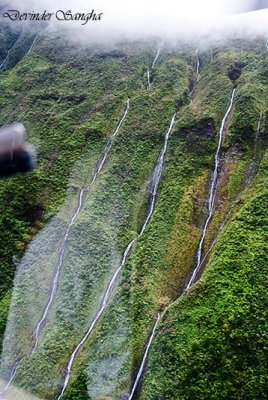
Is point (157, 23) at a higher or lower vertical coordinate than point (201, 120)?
higher

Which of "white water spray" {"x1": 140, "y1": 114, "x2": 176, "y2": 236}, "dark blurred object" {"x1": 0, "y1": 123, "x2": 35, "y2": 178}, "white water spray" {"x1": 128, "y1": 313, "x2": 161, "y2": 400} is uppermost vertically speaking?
"dark blurred object" {"x1": 0, "y1": 123, "x2": 35, "y2": 178}

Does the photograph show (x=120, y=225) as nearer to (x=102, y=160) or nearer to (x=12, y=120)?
(x=102, y=160)

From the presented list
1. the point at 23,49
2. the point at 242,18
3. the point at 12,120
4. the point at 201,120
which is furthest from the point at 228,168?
the point at 23,49

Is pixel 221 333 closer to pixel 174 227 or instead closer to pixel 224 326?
pixel 224 326

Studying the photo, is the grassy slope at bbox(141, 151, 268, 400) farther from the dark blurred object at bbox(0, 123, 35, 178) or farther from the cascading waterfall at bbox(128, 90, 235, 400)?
the dark blurred object at bbox(0, 123, 35, 178)

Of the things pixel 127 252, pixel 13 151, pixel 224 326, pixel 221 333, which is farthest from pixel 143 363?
pixel 13 151

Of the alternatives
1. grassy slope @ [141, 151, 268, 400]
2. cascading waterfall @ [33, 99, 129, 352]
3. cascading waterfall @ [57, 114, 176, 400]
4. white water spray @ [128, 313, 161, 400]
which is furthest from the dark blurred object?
cascading waterfall @ [33, 99, 129, 352]
